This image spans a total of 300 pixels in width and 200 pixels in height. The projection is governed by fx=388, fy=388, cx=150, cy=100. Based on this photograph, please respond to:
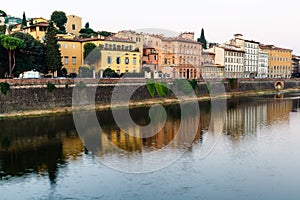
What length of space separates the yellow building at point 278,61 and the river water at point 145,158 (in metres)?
78.0

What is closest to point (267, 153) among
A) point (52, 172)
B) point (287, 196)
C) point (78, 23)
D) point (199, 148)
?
point (199, 148)

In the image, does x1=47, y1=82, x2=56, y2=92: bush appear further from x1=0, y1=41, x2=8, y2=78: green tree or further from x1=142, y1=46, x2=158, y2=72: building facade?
x1=142, y1=46, x2=158, y2=72: building facade

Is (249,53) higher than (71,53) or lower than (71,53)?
higher

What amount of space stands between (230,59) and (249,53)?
11.8m

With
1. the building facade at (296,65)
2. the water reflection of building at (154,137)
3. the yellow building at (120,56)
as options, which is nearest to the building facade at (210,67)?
the yellow building at (120,56)

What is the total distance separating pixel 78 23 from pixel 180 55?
33.1m

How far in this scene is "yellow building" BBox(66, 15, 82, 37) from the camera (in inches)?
3676

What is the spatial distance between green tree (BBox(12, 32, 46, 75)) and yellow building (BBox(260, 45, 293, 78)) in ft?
241

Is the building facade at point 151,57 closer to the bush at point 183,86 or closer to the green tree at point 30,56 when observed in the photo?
the bush at point 183,86

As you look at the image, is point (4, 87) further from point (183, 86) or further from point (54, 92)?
point (183, 86)

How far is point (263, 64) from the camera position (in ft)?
348

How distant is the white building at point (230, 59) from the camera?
87.0 meters

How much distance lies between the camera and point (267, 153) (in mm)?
24688

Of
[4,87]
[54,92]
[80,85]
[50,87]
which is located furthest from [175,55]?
[4,87]
